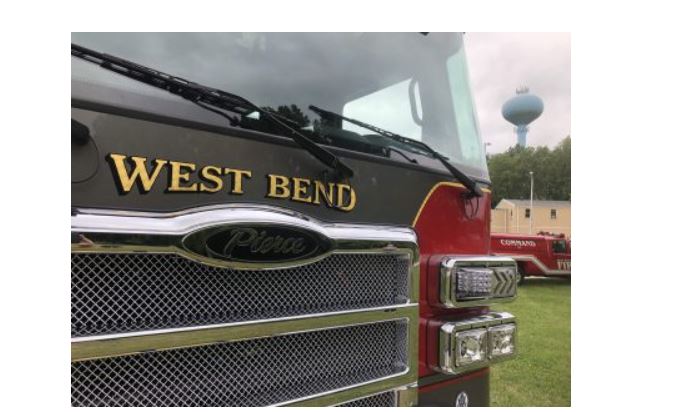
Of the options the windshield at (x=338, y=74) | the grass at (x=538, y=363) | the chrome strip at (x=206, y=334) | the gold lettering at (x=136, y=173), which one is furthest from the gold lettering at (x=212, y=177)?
the grass at (x=538, y=363)

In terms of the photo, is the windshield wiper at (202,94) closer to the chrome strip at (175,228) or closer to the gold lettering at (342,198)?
the gold lettering at (342,198)

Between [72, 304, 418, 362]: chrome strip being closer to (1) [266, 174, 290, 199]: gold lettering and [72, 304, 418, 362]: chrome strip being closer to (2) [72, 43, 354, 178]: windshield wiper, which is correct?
(1) [266, 174, 290, 199]: gold lettering

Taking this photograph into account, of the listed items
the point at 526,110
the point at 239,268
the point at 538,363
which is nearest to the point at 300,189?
the point at 239,268

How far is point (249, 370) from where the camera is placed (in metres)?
→ 1.41

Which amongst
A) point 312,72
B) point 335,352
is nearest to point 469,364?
point 335,352

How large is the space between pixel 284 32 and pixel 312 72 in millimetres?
168

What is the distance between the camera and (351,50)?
178cm

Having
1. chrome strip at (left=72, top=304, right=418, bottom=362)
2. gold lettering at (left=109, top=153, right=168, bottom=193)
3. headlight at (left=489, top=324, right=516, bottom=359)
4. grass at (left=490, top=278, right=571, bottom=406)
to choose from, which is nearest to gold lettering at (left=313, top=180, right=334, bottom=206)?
chrome strip at (left=72, top=304, right=418, bottom=362)

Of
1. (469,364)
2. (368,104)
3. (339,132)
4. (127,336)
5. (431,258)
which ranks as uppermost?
(368,104)

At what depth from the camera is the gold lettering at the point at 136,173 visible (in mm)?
1153

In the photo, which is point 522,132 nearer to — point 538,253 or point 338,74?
point 538,253

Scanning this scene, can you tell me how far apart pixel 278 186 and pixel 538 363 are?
5423 millimetres

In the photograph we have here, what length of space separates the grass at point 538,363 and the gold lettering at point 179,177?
2621 mm
